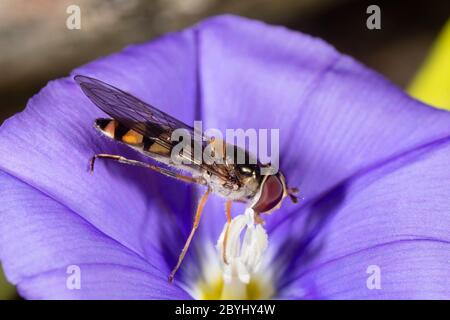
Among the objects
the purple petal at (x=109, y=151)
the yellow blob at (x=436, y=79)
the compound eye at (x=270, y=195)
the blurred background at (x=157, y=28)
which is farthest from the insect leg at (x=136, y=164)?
the yellow blob at (x=436, y=79)

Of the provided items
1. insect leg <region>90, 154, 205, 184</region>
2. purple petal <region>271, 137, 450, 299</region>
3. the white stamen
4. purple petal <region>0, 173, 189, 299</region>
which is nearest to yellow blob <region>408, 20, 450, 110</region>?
purple petal <region>271, 137, 450, 299</region>

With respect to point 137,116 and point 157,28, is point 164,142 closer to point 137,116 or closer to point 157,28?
point 137,116

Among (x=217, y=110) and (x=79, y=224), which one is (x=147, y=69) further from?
(x=79, y=224)

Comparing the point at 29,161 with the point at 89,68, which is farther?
the point at 89,68

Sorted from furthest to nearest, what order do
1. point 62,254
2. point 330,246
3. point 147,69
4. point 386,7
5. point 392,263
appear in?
point 386,7 → point 147,69 → point 330,246 → point 392,263 → point 62,254

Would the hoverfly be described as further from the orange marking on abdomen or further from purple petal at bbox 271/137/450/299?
purple petal at bbox 271/137/450/299

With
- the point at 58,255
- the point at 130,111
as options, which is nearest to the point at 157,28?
the point at 130,111

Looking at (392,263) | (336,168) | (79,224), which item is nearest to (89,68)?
(79,224)
